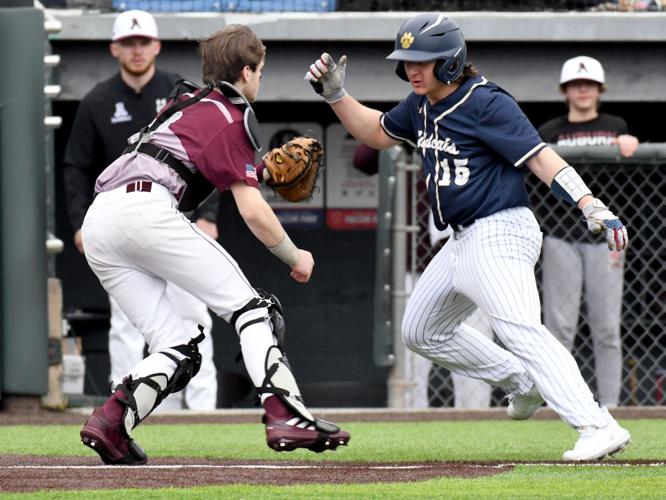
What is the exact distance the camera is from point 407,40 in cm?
582

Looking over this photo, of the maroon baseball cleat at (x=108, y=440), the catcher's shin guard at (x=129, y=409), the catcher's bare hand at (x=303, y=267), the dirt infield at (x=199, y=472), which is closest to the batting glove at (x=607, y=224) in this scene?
the dirt infield at (x=199, y=472)

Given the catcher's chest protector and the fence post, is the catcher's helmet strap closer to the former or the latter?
the catcher's chest protector

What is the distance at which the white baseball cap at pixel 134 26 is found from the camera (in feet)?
28.2

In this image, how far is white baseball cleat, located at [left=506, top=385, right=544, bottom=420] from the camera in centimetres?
609

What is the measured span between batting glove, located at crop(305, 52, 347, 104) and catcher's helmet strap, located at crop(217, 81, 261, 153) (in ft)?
2.36

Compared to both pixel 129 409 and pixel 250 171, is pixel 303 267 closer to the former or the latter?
pixel 250 171

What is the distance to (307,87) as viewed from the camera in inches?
400

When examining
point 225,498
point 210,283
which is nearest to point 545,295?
point 210,283

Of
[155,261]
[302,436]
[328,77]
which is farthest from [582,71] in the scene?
[302,436]

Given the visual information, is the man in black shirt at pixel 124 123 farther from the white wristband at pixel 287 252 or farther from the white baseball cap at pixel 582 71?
the white wristband at pixel 287 252

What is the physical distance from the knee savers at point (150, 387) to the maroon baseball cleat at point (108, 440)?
0.15 feet

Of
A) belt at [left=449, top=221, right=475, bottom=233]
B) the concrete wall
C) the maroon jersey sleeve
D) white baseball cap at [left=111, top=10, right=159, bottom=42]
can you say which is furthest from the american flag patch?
the concrete wall

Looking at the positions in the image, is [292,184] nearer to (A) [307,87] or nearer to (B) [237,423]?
(B) [237,423]

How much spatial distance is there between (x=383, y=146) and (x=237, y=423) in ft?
7.43
